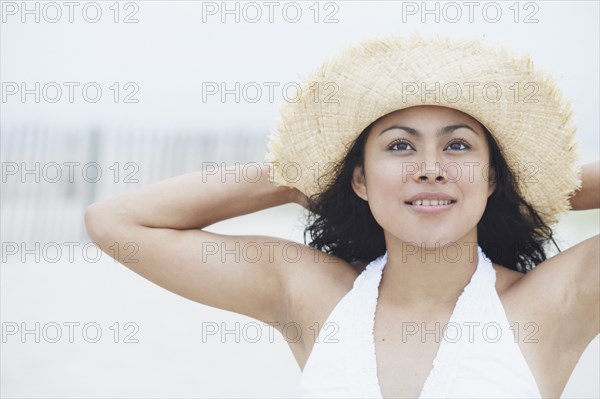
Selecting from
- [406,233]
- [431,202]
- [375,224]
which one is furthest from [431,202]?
[375,224]

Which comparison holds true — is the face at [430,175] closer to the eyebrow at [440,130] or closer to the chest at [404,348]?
the eyebrow at [440,130]

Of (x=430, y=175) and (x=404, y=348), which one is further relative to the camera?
(x=404, y=348)

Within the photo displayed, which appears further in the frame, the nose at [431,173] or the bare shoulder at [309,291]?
the bare shoulder at [309,291]

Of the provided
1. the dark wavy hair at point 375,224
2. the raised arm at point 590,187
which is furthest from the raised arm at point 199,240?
the raised arm at point 590,187

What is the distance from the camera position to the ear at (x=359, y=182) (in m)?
2.40

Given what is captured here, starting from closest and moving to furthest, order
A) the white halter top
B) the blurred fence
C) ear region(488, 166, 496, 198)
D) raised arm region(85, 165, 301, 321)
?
1. the white halter top
2. ear region(488, 166, 496, 198)
3. raised arm region(85, 165, 301, 321)
4. the blurred fence

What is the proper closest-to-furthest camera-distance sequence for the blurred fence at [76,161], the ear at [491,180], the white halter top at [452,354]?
the white halter top at [452,354] < the ear at [491,180] < the blurred fence at [76,161]

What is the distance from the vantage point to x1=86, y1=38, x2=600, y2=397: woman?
2137 millimetres

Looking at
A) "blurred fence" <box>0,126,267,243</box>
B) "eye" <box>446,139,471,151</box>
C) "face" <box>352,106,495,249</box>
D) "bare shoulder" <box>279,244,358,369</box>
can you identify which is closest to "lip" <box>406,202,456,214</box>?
"face" <box>352,106,495,249</box>

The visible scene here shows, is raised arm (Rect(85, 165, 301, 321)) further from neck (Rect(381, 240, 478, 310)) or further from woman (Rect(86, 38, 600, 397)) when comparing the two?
neck (Rect(381, 240, 478, 310))

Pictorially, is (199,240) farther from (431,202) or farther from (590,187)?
(590,187)

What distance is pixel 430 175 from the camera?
2109 millimetres

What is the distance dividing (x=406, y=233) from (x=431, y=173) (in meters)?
0.18

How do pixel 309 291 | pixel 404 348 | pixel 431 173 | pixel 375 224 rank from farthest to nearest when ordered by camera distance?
pixel 375 224, pixel 309 291, pixel 404 348, pixel 431 173
